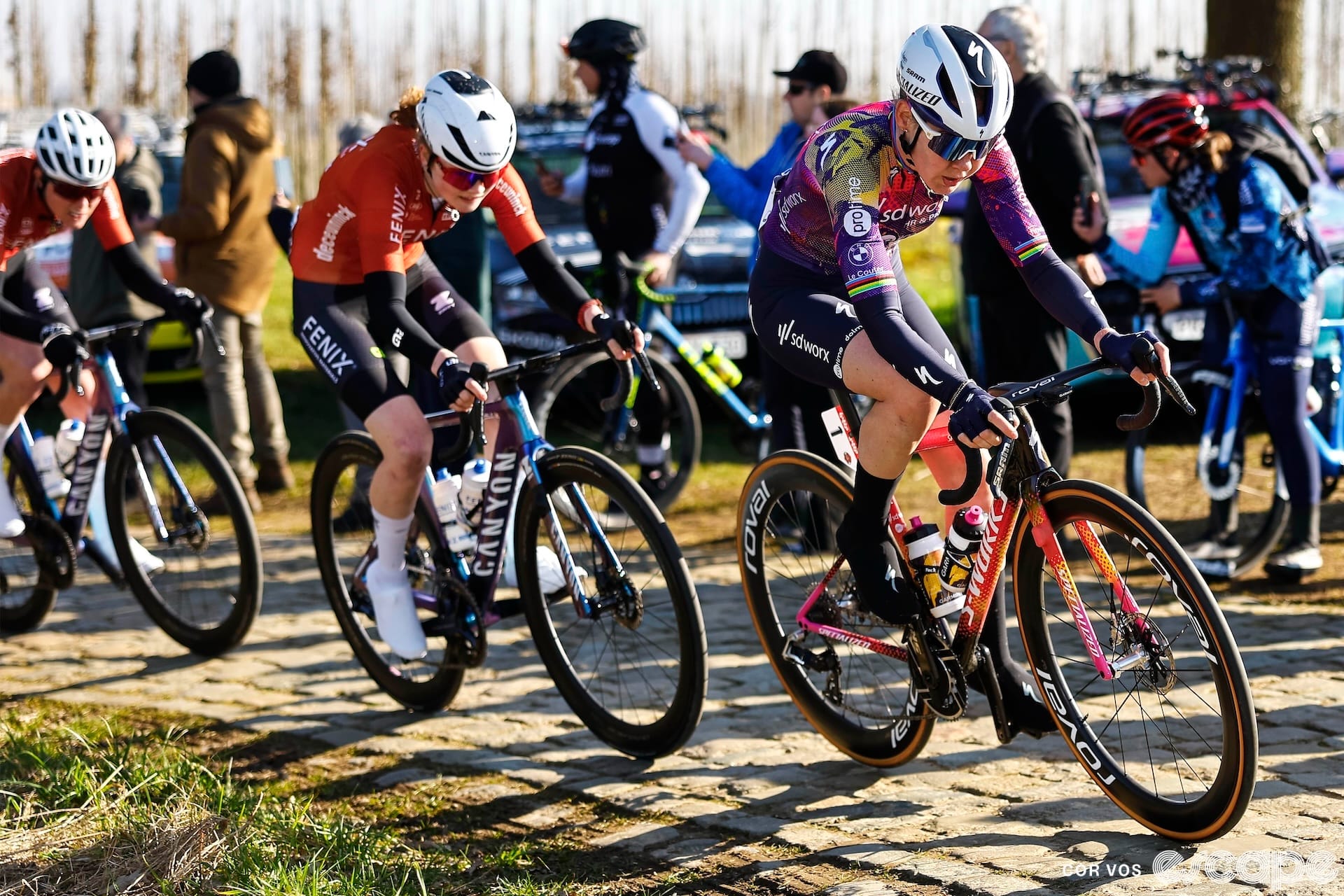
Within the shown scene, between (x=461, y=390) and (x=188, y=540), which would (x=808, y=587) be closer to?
(x=461, y=390)

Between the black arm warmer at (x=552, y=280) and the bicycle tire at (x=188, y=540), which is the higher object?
the black arm warmer at (x=552, y=280)

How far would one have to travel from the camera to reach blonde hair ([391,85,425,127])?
16.6 feet

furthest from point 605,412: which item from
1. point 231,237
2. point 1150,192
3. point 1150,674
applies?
point 1150,674

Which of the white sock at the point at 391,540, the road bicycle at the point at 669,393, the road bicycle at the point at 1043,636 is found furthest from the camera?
the road bicycle at the point at 669,393

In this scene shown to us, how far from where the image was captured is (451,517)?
5129 millimetres

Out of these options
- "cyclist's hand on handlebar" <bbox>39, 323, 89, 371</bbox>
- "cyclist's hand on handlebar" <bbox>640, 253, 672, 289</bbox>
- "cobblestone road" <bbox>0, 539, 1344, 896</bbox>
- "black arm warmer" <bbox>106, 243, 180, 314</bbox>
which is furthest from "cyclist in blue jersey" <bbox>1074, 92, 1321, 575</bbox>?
"cyclist's hand on handlebar" <bbox>39, 323, 89, 371</bbox>

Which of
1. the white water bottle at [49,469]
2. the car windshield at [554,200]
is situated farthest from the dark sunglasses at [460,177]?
the car windshield at [554,200]

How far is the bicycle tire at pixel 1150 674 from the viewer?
11.4 ft

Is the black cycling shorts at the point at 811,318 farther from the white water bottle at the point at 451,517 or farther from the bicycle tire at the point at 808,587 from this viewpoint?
the white water bottle at the point at 451,517

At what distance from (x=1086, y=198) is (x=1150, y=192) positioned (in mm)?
3882

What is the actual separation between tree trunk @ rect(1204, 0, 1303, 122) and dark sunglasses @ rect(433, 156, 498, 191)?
7.49 m

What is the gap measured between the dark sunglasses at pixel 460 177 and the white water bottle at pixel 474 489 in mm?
874

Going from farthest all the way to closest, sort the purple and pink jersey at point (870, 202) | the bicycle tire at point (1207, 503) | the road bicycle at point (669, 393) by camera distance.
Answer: the road bicycle at point (669, 393) < the bicycle tire at point (1207, 503) < the purple and pink jersey at point (870, 202)

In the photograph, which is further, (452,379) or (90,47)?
(90,47)
